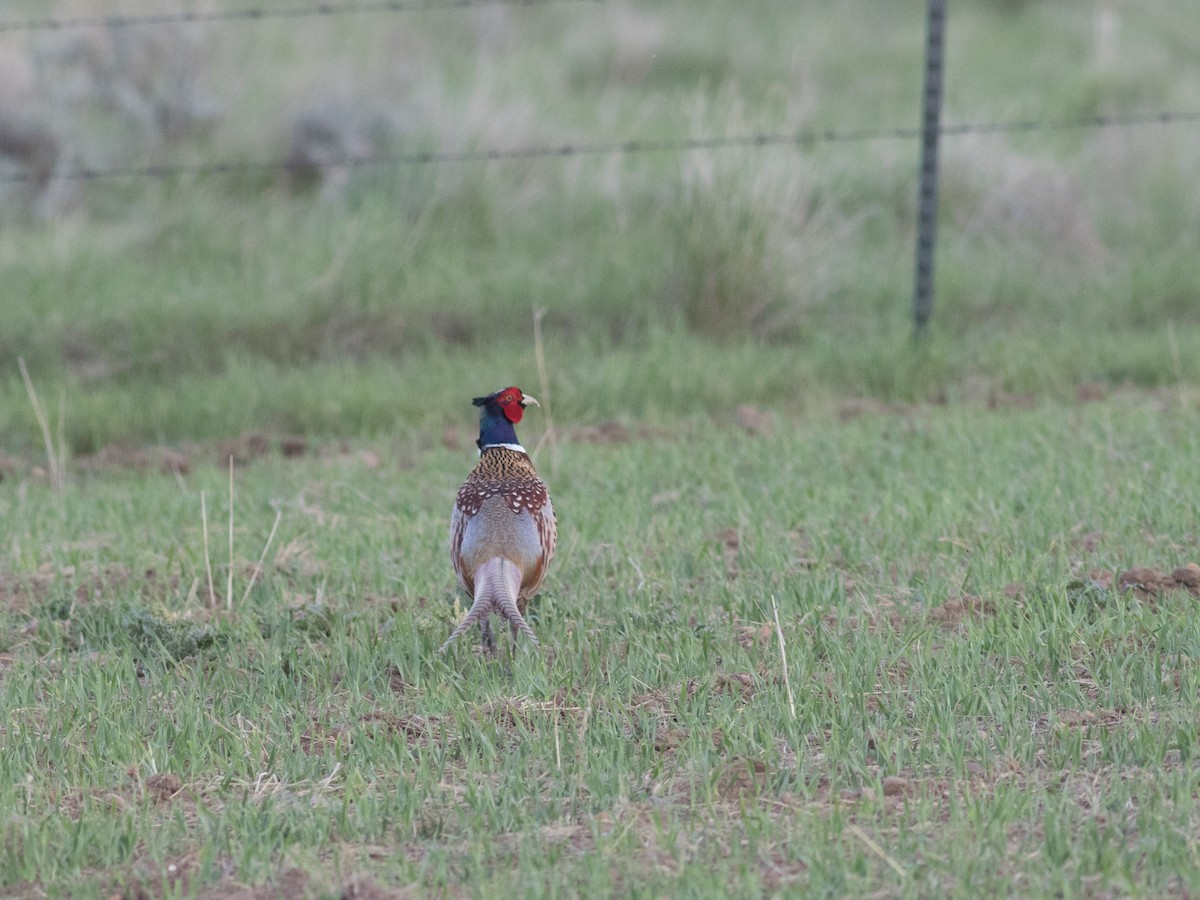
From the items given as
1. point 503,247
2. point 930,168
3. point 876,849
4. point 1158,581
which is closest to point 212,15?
point 503,247

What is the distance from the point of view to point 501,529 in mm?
4301

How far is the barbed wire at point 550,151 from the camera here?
325 inches

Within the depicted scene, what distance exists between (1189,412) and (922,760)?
3.95 meters

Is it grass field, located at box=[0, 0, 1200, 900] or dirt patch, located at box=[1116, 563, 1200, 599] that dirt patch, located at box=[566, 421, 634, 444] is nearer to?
grass field, located at box=[0, 0, 1200, 900]

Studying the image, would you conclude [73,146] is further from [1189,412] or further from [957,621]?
[957,621]

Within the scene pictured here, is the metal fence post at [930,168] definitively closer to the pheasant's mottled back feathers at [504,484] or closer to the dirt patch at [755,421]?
the dirt patch at [755,421]

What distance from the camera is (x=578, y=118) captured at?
12688mm

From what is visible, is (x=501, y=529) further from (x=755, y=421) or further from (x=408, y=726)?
(x=755, y=421)

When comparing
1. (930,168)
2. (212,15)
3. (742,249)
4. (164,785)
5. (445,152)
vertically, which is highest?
(212,15)

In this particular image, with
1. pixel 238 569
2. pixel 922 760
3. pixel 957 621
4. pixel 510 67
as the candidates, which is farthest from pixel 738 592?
pixel 510 67

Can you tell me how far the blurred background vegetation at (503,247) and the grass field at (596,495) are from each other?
1.4 inches

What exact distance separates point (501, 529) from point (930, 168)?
15.9 ft

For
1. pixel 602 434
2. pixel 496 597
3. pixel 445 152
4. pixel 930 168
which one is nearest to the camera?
pixel 496 597

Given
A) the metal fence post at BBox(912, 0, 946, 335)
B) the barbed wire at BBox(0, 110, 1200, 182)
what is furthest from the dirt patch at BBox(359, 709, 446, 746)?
the metal fence post at BBox(912, 0, 946, 335)
